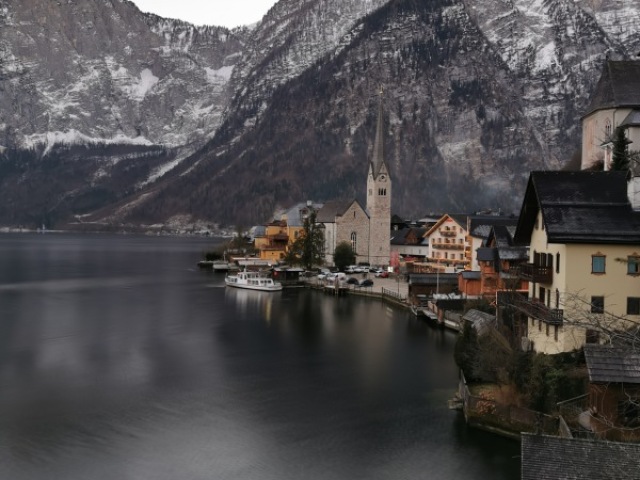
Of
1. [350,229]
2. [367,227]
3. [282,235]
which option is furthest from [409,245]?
[282,235]

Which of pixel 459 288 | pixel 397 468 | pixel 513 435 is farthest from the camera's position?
pixel 459 288

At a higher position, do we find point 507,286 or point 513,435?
point 507,286

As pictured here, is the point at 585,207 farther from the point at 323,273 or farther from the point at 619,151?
the point at 323,273

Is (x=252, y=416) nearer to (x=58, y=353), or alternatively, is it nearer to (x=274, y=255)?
(x=58, y=353)

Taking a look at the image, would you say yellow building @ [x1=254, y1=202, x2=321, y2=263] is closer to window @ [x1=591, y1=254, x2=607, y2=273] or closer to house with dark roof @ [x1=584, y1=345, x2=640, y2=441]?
window @ [x1=591, y1=254, x2=607, y2=273]

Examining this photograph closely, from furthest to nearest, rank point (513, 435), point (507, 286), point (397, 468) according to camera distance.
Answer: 1. point (507, 286)
2. point (513, 435)
3. point (397, 468)

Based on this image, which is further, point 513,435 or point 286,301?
point 286,301

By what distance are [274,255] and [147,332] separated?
62.9 m

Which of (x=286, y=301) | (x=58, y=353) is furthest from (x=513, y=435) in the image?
(x=286, y=301)

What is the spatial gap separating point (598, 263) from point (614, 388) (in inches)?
293

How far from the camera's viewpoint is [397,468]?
83.0 feet

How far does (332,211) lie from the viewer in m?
106

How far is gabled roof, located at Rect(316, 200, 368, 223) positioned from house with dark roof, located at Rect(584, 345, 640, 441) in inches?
Answer: 3162

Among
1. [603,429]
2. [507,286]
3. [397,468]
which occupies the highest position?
[507,286]
